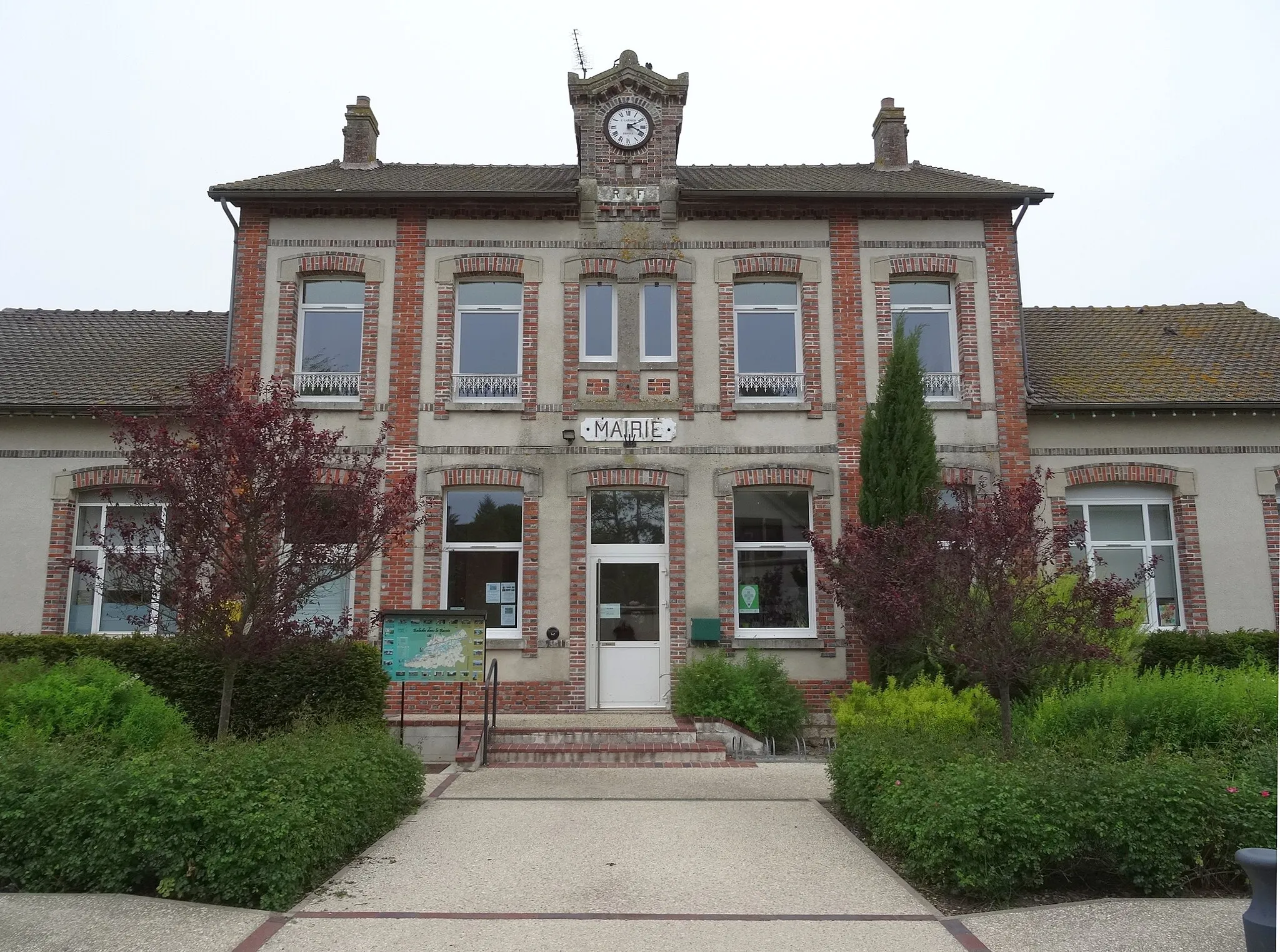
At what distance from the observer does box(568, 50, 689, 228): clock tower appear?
14.1 meters

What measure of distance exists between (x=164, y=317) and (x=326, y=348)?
4.79 meters

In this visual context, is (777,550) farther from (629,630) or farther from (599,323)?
(599,323)

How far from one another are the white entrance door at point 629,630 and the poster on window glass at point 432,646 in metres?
3.15

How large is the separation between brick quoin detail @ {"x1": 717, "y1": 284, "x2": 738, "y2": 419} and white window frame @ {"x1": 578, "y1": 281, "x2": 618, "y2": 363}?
153 centimetres

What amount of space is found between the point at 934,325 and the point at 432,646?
347 inches

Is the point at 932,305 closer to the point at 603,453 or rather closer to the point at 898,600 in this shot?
the point at 603,453

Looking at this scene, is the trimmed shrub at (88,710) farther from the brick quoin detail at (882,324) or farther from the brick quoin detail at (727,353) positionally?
the brick quoin detail at (882,324)

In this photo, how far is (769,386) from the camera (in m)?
13.8

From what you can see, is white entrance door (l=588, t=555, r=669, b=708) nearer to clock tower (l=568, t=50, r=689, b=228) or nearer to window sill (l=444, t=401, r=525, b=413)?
window sill (l=444, t=401, r=525, b=413)

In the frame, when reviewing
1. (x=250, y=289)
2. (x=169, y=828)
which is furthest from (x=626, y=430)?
(x=169, y=828)

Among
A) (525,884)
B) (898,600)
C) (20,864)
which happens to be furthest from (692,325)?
(20,864)

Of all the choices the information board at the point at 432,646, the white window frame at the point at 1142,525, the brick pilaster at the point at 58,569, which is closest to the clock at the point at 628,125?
the information board at the point at 432,646

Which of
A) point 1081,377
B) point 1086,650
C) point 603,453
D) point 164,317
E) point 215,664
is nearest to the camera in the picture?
point 1086,650

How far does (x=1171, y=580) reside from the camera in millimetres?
13797
